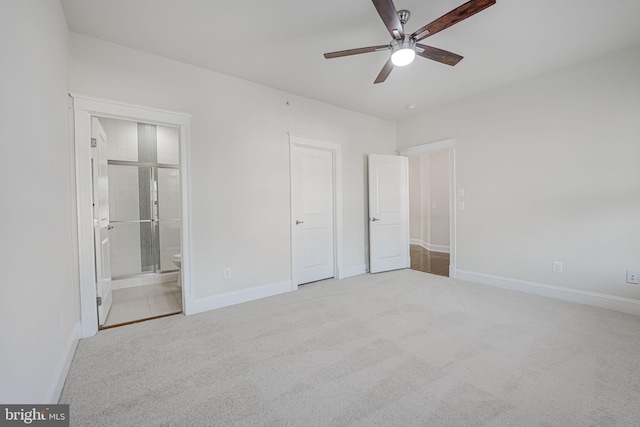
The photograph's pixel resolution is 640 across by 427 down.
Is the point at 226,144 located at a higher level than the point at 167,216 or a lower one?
higher

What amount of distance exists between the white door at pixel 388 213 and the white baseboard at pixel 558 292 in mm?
1009

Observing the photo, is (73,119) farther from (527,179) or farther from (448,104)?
(527,179)

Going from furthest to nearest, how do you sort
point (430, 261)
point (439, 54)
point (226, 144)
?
point (430, 261)
point (226, 144)
point (439, 54)

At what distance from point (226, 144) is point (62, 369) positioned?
92.5 inches

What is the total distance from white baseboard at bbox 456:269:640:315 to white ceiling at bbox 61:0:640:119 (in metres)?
2.54

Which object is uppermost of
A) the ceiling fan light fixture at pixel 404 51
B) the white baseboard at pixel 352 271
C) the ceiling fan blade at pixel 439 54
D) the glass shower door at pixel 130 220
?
the ceiling fan blade at pixel 439 54

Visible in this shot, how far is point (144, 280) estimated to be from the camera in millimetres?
4246

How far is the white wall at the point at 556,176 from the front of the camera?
2846 millimetres

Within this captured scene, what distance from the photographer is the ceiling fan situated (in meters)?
1.71

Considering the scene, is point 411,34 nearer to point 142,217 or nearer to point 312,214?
point 312,214

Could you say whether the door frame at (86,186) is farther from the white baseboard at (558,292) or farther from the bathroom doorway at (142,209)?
the white baseboard at (558,292)

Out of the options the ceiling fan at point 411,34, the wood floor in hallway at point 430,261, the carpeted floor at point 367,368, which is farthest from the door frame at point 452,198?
the ceiling fan at point 411,34

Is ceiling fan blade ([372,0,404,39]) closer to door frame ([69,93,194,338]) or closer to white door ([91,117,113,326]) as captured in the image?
door frame ([69,93,194,338])

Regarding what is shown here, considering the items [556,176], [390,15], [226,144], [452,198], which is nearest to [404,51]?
[390,15]
